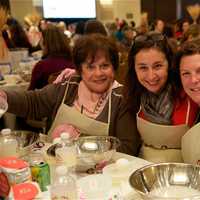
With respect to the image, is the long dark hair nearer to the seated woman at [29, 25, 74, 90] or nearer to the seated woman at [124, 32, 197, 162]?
the seated woman at [124, 32, 197, 162]

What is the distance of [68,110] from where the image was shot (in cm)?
213

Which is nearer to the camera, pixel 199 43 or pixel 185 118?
pixel 199 43

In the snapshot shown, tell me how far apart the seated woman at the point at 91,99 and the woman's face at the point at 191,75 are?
388mm

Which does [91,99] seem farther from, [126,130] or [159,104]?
[159,104]

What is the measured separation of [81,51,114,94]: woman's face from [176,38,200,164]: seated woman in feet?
1.50

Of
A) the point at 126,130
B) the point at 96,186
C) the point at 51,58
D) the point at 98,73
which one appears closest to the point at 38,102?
the point at 98,73

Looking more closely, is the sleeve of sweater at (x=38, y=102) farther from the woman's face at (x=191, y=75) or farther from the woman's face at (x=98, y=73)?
the woman's face at (x=191, y=75)

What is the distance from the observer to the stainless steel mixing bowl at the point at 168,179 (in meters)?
1.37

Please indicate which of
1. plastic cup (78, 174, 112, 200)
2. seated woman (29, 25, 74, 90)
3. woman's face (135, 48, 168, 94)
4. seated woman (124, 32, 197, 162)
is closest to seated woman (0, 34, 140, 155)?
seated woman (124, 32, 197, 162)

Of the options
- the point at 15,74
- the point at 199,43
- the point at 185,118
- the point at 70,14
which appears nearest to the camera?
the point at 199,43

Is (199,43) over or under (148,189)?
over

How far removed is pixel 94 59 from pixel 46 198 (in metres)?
0.92

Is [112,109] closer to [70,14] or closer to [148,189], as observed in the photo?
[148,189]

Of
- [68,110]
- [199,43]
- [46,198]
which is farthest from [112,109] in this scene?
[46,198]
